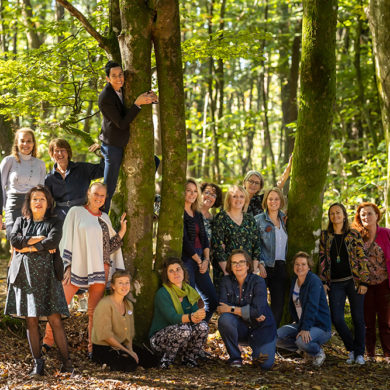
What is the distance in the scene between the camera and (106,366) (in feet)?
15.5

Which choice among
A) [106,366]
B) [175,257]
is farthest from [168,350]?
[175,257]

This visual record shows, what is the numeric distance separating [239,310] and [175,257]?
3.07 ft

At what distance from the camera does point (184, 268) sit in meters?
5.33

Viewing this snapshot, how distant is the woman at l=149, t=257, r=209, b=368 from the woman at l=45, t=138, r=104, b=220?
1294mm

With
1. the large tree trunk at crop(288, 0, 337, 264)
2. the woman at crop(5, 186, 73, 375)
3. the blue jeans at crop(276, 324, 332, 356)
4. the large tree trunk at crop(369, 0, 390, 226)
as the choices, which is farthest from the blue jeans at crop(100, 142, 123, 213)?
the large tree trunk at crop(369, 0, 390, 226)

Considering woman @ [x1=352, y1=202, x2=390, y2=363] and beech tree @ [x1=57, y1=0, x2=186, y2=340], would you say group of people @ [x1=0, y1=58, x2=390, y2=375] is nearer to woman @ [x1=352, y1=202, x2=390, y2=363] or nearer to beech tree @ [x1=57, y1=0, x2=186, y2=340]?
woman @ [x1=352, y1=202, x2=390, y2=363]

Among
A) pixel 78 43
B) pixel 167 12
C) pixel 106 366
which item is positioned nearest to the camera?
pixel 106 366

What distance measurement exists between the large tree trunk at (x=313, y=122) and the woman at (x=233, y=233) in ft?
1.94

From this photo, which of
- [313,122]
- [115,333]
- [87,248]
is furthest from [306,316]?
[87,248]

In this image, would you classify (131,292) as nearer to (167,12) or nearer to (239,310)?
(239,310)

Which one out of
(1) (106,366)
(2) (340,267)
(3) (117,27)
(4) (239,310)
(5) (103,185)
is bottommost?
(1) (106,366)

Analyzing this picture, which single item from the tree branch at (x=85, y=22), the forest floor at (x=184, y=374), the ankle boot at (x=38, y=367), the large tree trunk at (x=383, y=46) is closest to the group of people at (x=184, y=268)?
the ankle boot at (x=38, y=367)

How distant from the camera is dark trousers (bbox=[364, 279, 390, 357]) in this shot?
6168 millimetres

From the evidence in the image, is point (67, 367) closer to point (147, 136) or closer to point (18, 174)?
point (18, 174)
